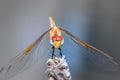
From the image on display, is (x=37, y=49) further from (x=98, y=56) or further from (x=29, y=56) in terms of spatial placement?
(x=98, y=56)

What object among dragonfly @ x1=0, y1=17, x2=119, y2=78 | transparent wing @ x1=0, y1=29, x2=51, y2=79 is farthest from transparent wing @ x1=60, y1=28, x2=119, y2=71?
transparent wing @ x1=0, y1=29, x2=51, y2=79

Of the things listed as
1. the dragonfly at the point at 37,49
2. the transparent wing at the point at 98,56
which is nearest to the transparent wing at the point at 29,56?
the dragonfly at the point at 37,49

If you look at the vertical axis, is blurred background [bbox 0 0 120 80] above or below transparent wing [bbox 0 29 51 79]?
above

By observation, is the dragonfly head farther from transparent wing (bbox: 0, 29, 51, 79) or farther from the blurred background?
the blurred background

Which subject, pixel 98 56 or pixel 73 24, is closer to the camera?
pixel 98 56

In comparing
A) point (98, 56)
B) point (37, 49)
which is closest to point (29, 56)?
point (37, 49)

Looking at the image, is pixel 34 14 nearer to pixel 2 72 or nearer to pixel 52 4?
pixel 52 4

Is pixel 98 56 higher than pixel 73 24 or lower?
lower

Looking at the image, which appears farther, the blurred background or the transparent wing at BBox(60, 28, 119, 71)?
the blurred background
